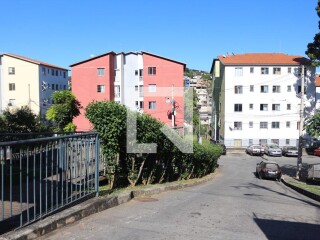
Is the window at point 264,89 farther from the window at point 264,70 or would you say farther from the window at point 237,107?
the window at point 237,107

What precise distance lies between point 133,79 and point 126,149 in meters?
45.3

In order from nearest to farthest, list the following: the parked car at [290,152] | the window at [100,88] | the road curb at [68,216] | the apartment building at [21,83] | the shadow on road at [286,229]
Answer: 1. the road curb at [68,216]
2. the shadow on road at [286,229]
3. the parked car at [290,152]
4. the window at [100,88]
5. the apartment building at [21,83]

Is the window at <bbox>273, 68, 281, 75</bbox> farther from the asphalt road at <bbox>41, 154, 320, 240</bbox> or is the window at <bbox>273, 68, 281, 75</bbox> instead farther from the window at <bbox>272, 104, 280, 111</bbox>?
the asphalt road at <bbox>41, 154, 320, 240</bbox>

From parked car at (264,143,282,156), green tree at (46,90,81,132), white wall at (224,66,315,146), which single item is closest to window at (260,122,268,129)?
white wall at (224,66,315,146)

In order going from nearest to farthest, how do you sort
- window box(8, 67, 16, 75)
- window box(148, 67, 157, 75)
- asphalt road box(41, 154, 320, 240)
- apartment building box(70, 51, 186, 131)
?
asphalt road box(41, 154, 320, 240), apartment building box(70, 51, 186, 131), window box(148, 67, 157, 75), window box(8, 67, 16, 75)

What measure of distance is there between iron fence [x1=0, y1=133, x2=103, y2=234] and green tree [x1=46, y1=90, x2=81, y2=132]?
34600mm

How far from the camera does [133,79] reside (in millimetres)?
54750

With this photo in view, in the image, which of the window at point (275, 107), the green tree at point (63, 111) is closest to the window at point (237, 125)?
the window at point (275, 107)

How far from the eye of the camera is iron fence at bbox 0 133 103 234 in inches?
198

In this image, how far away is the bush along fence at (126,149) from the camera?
28.5 feet

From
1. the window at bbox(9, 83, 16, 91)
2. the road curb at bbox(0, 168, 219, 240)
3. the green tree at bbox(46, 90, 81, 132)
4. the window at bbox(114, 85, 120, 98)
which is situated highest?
the window at bbox(9, 83, 16, 91)

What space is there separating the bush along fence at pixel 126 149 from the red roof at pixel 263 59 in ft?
144

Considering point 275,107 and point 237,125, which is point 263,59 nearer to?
point 275,107

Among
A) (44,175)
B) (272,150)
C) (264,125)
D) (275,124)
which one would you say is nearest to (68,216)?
(44,175)
